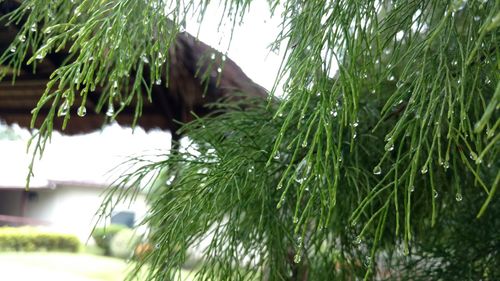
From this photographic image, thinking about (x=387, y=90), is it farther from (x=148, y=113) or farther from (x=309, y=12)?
(x=148, y=113)

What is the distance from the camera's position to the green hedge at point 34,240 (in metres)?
5.94

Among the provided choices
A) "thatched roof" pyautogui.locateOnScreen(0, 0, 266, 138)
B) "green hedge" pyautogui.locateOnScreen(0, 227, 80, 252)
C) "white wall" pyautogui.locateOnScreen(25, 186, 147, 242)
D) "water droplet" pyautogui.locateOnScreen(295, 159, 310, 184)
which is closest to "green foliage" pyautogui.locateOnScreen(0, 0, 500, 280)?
"water droplet" pyautogui.locateOnScreen(295, 159, 310, 184)

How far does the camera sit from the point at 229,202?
2.80ft

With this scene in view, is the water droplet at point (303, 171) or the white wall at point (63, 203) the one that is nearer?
the water droplet at point (303, 171)

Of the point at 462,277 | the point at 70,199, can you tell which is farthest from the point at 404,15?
the point at 70,199

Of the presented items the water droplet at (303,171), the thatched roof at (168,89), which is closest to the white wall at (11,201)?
the thatched roof at (168,89)

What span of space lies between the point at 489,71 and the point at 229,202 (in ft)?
1.25

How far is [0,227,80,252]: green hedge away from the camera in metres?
5.94

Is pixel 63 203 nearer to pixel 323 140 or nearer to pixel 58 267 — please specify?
pixel 58 267

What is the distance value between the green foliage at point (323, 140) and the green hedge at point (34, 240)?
5.42 m

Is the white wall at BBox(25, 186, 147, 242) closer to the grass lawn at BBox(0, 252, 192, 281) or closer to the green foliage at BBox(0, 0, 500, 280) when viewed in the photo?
the grass lawn at BBox(0, 252, 192, 281)

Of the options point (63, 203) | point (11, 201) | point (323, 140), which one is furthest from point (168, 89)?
point (63, 203)

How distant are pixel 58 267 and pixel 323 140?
563cm

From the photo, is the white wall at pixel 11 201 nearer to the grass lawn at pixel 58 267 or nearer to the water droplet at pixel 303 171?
the grass lawn at pixel 58 267
